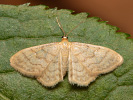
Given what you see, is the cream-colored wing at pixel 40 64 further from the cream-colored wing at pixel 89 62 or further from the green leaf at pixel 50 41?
the cream-colored wing at pixel 89 62

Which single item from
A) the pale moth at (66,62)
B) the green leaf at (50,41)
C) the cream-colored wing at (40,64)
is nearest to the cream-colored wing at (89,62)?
the pale moth at (66,62)

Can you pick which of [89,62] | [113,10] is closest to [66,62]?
[89,62]

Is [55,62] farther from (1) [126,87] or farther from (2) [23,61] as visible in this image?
(1) [126,87]

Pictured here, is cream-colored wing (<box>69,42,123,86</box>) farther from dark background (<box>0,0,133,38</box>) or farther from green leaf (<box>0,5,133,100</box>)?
dark background (<box>0,0,133,38</box>)

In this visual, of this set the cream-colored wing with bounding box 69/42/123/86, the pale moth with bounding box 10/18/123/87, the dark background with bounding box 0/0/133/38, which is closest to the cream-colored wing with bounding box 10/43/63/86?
the pale moth with bounding box 10/18/123/87

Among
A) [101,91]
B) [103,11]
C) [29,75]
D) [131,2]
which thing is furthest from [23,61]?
[131,2]

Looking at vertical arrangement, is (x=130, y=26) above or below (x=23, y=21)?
below
